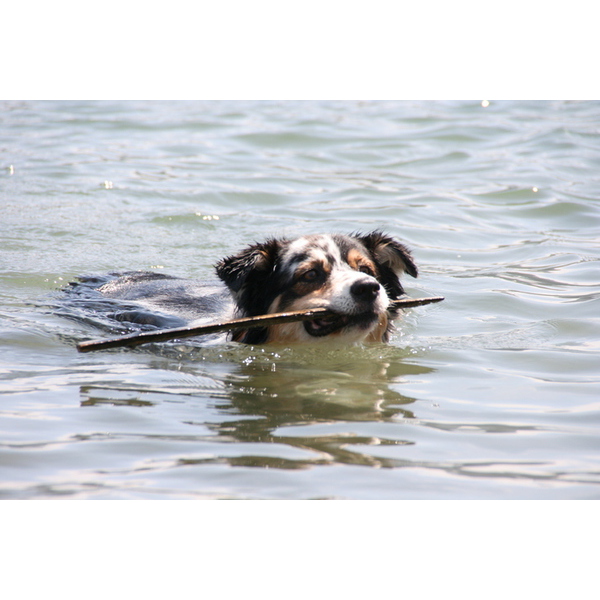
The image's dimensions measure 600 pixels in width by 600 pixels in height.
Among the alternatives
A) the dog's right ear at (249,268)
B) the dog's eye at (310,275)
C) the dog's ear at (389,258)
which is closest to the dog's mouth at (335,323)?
the dog's eye at (310,275)

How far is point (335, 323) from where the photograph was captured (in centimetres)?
588

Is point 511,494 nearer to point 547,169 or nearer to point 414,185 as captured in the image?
point 414,185

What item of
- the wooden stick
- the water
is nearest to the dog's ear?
the water

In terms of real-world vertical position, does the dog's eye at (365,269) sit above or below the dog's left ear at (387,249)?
below

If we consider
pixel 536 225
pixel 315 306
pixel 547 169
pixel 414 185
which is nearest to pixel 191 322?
pixel 315 306

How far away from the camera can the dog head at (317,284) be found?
5723mm

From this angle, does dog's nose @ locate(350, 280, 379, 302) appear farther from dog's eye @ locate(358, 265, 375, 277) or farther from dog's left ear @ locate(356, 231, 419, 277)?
dog's left ear @ locate(356, 231, 419, 277)

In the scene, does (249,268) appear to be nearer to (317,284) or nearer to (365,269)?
(317,284)

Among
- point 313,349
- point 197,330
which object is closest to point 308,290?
point 313,349

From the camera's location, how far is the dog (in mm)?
5754

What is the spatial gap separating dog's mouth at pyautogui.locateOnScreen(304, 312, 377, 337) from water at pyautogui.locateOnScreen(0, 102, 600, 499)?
0.23m

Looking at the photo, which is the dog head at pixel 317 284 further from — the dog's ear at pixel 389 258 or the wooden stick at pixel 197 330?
the wooden stick at pixel 197 330

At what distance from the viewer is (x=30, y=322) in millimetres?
7109

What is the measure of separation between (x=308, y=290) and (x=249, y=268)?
513 millimetres
